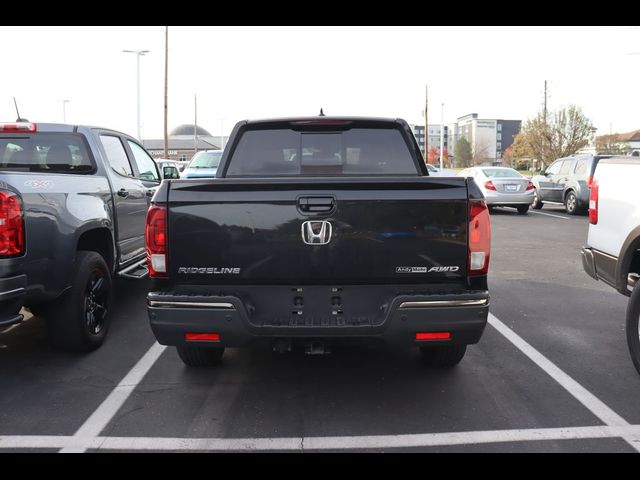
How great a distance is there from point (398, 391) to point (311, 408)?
2.28ft

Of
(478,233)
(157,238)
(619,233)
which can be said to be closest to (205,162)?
(619,233)

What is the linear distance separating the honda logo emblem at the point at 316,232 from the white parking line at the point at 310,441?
3.82ft

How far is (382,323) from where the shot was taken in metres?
3.37

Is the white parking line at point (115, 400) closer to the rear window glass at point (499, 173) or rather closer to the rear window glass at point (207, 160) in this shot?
the rear window glass at point (207, 160)

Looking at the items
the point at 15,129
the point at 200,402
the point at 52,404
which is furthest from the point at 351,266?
the point at 15,129

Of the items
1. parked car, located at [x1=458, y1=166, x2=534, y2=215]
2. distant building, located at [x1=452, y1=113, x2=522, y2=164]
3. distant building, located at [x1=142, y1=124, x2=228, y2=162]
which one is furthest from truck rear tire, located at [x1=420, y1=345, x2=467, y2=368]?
distant building, located at [x1=452, y1=113, x2=522, y2=164]

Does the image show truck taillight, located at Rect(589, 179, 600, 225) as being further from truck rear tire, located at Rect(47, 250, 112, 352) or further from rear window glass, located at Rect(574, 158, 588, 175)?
rear window glass, located at Rect(574, 158, 588, 175)

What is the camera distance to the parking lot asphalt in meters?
3.35

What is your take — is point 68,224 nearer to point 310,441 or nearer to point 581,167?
point 310,441

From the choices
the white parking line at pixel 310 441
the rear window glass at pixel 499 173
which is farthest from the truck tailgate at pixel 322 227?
the rear window glass at pixel 499 173

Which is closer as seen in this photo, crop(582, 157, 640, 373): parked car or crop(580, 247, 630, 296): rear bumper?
crop(582, 157, 640, 373): parked car

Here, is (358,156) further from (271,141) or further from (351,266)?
(351,266)

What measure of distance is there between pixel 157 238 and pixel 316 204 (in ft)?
3.25

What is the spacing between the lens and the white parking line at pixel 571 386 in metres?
3.58
